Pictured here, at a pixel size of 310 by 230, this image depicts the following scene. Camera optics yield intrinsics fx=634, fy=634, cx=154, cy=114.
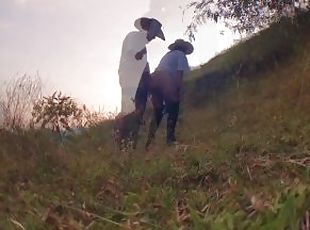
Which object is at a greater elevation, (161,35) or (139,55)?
(161,35)

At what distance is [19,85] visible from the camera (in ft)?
33.2

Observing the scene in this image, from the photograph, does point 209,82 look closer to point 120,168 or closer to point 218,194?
point 120,168

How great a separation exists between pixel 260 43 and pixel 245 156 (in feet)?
31.7

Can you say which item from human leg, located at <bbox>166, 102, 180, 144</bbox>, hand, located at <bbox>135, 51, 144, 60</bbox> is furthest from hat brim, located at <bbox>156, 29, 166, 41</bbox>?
human leg, located at <bbox>166, 102, 180, 144</bbox>

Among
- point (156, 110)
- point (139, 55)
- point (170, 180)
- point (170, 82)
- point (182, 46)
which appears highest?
point (182, 46)

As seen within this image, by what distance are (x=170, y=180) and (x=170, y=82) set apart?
144 inches

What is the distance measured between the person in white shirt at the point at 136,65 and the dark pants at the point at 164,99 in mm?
180

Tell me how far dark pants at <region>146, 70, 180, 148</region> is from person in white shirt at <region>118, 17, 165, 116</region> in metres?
0.18

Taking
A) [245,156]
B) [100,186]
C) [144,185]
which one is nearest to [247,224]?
[144,185]

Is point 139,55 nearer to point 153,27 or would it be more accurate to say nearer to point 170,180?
point 153,27

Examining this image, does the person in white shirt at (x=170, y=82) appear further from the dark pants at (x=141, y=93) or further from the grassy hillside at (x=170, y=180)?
the grassy hillside at (x=170, y=180)

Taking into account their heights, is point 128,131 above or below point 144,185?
above

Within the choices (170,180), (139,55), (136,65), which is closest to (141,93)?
(136,65)

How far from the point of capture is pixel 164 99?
8922mm
